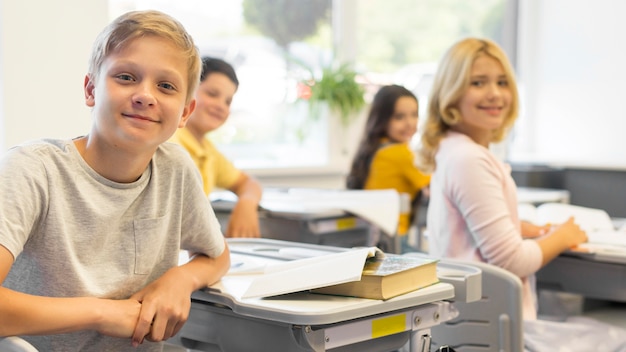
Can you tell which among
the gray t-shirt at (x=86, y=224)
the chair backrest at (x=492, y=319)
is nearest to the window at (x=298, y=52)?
the chair backrest at (x=492, y=319)

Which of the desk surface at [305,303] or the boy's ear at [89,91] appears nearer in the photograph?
A: the desk surface at [305,303]

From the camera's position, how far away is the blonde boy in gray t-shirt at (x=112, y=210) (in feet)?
4.04

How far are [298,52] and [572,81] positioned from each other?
1901 millimetres

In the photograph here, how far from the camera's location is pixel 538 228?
7.75ft

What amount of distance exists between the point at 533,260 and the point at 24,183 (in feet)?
4.31

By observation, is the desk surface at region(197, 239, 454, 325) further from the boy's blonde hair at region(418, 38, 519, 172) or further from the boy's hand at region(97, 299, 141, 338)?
the boy's blonde hair at region(418, 38, 519, 172)

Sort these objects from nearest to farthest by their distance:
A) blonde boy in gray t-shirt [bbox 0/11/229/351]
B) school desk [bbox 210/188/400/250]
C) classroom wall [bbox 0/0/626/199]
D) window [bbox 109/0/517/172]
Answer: blonde boy in gray t-shirt [bbox 0/11/229/351], school desk [bbox 210/188/400/250], window [bbox 109/0/517/172], classroom wall [bbox 0/0/626/199]

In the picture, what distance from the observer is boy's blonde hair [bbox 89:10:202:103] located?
135 centimetres

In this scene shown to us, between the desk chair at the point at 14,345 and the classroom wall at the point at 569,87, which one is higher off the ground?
the classroom wall at the point at 569,87

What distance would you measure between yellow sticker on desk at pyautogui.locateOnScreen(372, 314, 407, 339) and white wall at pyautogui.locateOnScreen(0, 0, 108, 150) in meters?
1.30

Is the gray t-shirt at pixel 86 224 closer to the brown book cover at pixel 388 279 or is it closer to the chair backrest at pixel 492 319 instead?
the brown book cover at pixel 388 279

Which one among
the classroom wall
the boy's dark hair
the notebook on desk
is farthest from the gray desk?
the classroom wall

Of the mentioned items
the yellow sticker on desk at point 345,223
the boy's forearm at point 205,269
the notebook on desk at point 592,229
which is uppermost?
the boy's forearm at point 205,269

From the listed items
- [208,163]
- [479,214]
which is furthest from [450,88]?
Result: [208,163]
